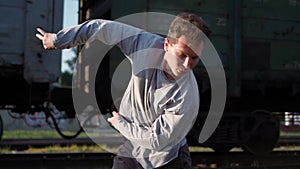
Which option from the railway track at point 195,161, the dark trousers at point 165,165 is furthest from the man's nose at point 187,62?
the railway track at point 195,161

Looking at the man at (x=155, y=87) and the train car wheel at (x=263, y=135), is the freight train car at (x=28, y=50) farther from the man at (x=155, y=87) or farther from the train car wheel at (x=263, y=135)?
the man at (x=155, y=87)

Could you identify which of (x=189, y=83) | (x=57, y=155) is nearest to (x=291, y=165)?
(x=57, y=155)

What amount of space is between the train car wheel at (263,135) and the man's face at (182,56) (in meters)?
6.07

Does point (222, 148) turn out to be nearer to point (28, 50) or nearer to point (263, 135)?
point (263, 135)

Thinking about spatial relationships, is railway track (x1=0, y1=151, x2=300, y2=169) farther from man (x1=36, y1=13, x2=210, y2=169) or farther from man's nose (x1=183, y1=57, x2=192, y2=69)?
man's nose (x1=183, y1=57, x2=192, y2=69)

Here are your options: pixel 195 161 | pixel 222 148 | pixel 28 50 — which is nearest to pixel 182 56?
pixel 28 50

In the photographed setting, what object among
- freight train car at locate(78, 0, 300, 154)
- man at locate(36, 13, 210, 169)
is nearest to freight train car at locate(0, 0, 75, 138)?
freight train car at locate(78, 0, 300, 154)

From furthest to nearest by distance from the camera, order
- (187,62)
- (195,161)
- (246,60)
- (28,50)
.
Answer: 1. (246,60)
2. (195,161)
3. (28,50)
4. (187,62)

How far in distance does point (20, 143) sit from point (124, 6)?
4.84 metres

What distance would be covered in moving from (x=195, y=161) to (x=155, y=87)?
5439mm

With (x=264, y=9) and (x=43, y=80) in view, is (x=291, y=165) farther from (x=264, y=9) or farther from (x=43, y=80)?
(x=43, y=80)

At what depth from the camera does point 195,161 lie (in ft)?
24.1

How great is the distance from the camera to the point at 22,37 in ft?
22.4

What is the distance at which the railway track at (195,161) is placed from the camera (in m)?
6.73
